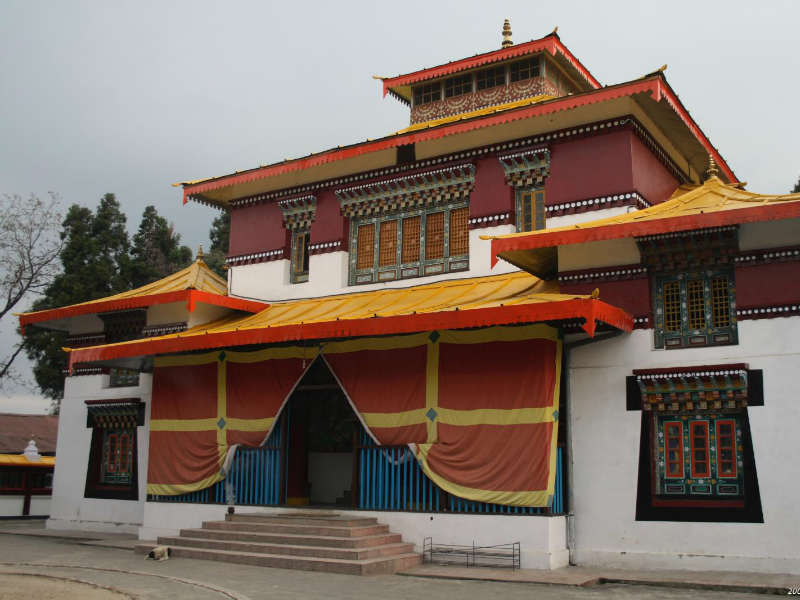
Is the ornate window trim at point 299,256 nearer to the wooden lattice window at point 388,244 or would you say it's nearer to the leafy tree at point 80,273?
the wooden lattice window at point 388,244

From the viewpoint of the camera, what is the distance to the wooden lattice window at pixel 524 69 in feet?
54.7

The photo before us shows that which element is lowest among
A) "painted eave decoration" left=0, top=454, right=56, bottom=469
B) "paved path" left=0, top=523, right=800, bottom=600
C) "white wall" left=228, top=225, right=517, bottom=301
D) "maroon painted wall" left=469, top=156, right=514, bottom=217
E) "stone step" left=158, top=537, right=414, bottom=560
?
"paved path" left=0, top=523, right=800, bottom=600

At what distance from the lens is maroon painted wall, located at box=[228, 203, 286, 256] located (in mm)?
17422

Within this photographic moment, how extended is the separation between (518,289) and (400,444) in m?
3.00

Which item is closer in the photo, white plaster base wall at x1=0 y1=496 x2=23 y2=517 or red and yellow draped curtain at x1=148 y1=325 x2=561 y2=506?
red and yellow draped curtain at x1=148 y1=325 x2=561 y2=506

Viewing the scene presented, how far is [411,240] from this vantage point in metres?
15.7

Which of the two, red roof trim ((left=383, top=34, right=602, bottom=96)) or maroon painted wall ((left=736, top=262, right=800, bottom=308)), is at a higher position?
red roof trim ((left=383, top=34, right=602, bottom=96))

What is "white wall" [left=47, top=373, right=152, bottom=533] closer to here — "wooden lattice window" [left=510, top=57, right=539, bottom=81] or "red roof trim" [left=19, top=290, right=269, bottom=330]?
"red roof trim" [left=19, top=290, right=269, bottom=330]

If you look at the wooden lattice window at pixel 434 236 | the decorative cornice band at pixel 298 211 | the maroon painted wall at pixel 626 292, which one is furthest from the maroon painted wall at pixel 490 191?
the decorative cornice band at pixel 298 211

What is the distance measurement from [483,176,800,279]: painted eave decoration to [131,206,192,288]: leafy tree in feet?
75.3

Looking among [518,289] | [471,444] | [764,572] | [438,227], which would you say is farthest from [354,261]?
[764,572]

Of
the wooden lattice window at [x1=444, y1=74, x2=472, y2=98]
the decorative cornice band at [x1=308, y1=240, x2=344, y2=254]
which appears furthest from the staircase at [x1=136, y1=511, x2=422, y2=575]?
the wooden lattice window at [x1=444, y1=74, x2=472, y2=98]

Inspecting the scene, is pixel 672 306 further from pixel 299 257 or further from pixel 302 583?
pixel 299 257

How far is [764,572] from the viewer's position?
34.6 feet
